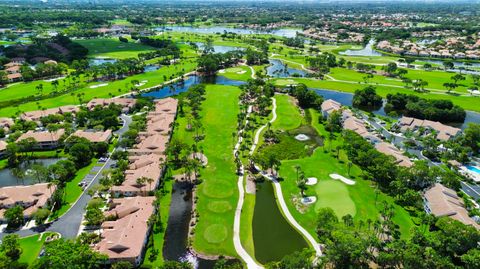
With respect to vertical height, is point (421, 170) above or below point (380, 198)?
above

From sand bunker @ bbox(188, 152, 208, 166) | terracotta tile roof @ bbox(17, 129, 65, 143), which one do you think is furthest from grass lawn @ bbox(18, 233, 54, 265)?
terracotta tile roof @ bbox(17, 129, 65, 143)

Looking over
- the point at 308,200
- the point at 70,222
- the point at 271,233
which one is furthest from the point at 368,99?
the point at 70,222

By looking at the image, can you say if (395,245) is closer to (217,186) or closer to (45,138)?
(217,186)

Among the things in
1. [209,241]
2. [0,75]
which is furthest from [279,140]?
[0,75]

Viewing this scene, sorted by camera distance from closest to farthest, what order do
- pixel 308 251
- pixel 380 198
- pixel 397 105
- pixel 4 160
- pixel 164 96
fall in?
pixel 308 251
pixel 380 198
pixel 4 160
pixel 397 105
pixel 164 96

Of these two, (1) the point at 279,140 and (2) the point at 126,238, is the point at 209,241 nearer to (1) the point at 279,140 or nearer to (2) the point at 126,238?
(2) the point at 126,238
